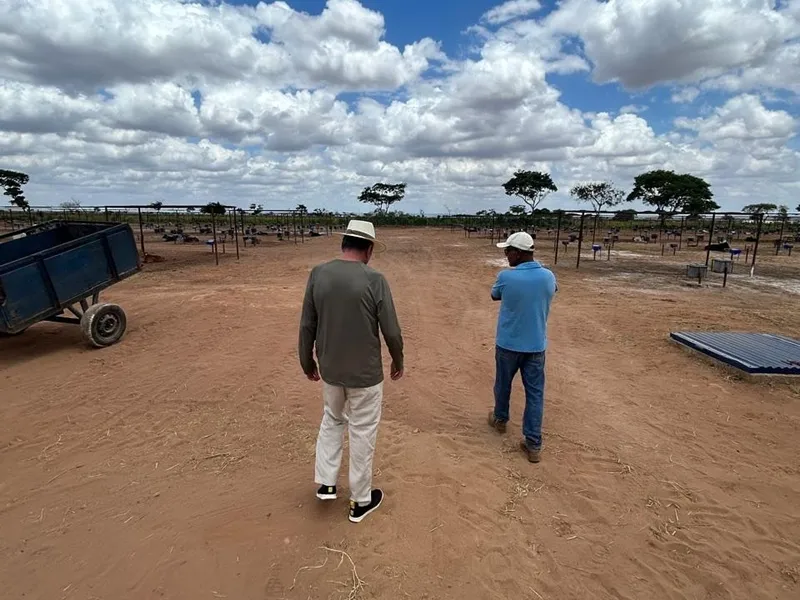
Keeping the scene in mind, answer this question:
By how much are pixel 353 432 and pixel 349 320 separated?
0.69 metres

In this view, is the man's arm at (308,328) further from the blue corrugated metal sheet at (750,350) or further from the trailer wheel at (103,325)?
the blue corrugated metal sheet at (750,350)

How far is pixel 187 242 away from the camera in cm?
2522

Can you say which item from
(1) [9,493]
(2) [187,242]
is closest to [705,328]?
(1) [9,493]

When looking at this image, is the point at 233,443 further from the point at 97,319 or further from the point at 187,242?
the point at 187,242

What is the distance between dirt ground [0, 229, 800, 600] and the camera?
7.86ft

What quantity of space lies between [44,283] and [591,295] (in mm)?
10344

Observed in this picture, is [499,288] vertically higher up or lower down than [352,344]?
higher up

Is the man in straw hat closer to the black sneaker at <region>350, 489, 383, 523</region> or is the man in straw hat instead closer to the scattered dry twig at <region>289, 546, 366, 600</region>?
the black sneaker at <region>350, 489, 383, 523</region>

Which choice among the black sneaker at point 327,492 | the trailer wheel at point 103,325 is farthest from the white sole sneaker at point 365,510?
the trailer wheel at point 103,325

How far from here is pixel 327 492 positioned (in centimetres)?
278

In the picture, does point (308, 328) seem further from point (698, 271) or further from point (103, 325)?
point (698, 271)

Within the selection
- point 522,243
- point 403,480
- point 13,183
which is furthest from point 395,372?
point 13,183

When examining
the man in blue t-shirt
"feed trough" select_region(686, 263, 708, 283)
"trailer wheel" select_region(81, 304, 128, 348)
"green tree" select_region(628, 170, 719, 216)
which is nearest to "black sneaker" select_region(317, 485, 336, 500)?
the man in blue t-shirt

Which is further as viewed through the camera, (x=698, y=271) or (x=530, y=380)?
(x=698, y=271)
